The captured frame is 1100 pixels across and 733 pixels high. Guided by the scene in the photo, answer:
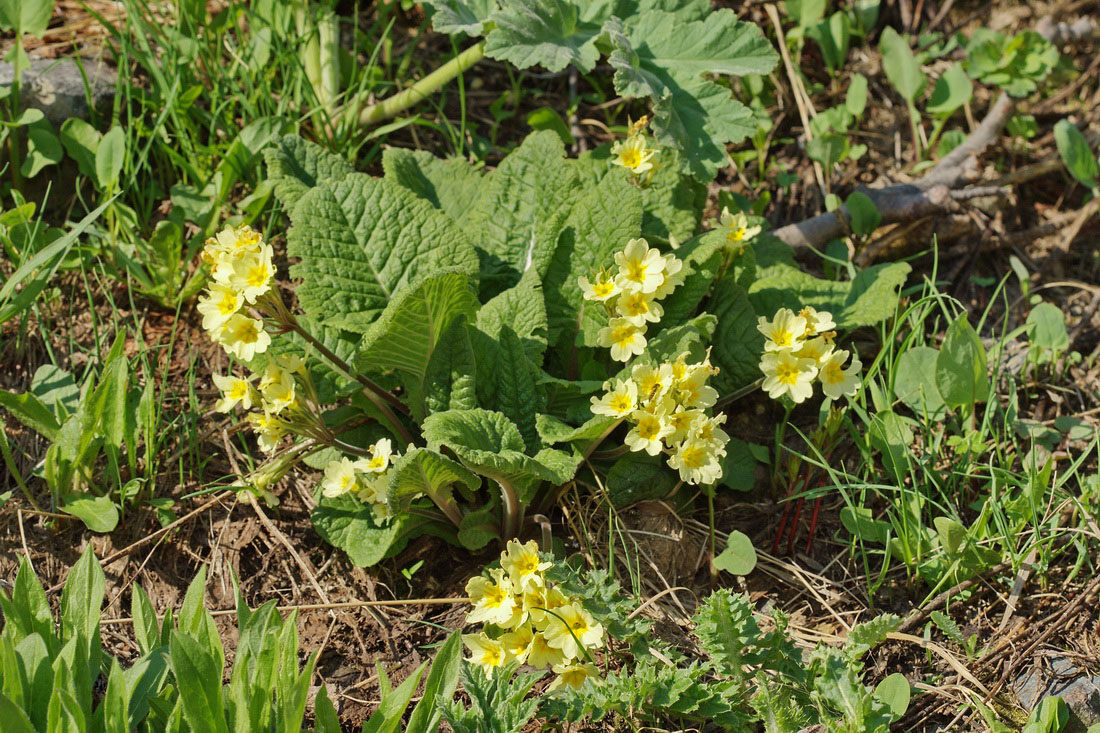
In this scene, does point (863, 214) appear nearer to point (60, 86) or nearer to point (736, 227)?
point (736, 227)

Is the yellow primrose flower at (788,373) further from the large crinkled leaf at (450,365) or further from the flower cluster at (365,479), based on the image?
the flower cluster at (365,479)

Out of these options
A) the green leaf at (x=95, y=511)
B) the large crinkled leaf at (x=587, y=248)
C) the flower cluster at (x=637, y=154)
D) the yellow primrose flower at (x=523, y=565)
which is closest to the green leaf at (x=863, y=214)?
the flower cluster at (x=637, y=154)

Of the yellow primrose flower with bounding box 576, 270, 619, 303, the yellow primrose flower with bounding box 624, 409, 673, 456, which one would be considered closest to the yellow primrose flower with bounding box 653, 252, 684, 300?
the yellow primrose flower with bounding box 576, 270, 619, 303

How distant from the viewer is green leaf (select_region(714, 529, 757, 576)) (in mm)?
2424

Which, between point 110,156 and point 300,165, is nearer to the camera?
point 300,165

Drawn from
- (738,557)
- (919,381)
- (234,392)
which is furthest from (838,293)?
(234,392)

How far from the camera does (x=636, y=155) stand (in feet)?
9.33

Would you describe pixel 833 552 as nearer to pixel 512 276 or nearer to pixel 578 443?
pixel 578 443

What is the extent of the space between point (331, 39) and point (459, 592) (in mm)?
1978

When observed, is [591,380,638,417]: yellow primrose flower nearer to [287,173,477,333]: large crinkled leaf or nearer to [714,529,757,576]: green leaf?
[714,529,757,576]: green leaf

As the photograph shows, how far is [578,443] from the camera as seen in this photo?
8.25ft

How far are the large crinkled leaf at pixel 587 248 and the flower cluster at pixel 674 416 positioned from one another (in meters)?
0.38

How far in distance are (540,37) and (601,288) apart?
81 centimetres

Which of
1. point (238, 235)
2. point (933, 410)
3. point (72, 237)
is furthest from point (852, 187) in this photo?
point (72, 237)
